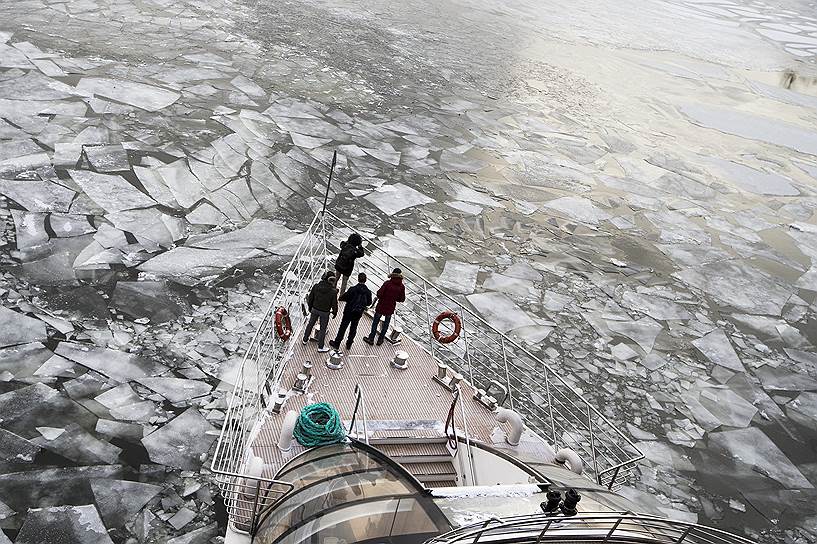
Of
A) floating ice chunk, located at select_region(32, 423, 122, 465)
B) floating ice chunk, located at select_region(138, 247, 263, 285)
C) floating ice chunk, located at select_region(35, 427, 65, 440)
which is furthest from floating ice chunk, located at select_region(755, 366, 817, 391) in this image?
floating ice chunk, located at select_region(35, 427, 65, 440)

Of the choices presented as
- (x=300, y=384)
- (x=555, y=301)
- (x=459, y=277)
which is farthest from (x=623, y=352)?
(x=300, y=384)

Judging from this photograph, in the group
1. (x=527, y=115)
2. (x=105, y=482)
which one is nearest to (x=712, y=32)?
(x=527, y=115)

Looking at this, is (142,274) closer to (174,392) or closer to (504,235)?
(174,392)

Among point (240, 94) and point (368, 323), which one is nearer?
point (368, 323)

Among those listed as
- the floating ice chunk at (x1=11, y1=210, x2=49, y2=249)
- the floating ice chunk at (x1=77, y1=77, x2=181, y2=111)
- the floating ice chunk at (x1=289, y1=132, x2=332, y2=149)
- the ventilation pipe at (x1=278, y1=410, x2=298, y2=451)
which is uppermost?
the ventilation pipe at (x1=278, y1=410, x2=298, y2=451)

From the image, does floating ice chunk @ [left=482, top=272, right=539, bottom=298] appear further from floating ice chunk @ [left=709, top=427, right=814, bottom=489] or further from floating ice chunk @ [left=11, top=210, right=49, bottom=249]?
floating ice chunk @ [left=11, top=210, right=49, bottom=249]

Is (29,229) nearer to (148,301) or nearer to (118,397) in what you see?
(148,301)

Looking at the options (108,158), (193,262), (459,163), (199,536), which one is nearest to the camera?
(199,536)
